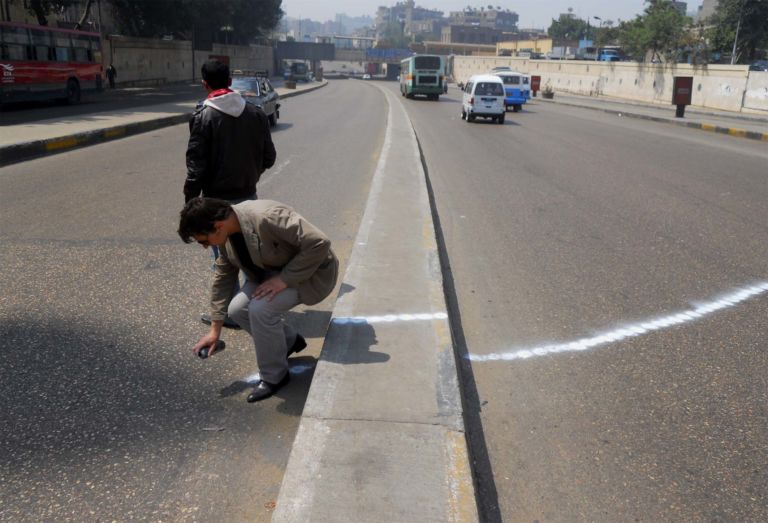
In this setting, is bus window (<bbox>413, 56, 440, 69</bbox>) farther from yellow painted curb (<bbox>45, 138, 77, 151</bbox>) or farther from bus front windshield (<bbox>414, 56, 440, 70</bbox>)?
yellow painted curb (<bbox>45, 138, 77, 151</bbox>)

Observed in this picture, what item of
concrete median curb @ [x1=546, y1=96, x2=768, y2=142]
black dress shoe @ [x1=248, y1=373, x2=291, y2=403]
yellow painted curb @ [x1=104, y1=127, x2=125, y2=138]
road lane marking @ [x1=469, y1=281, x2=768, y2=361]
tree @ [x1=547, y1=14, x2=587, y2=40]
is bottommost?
concrete median curb @ [x1=546, y1=96, x2=768, y2=142]

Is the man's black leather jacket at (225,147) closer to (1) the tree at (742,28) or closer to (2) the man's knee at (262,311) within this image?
(2) the man's knee at (262,311)

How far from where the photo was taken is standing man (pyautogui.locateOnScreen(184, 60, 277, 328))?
4594 millimetres

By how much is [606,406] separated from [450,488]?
4.84ft

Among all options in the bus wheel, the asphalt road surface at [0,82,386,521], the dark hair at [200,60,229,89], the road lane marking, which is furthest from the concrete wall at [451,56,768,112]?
the dark hair at [200,60,229,89]

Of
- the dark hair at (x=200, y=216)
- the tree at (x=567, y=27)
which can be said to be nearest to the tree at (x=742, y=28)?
the dark hair at (x=200, y=216)

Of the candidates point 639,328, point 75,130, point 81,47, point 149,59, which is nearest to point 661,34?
point 149,59

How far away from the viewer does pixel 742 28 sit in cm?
5228

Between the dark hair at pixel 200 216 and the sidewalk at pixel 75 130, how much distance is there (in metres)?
10.7

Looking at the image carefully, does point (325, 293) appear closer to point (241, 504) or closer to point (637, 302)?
point (241, 504)

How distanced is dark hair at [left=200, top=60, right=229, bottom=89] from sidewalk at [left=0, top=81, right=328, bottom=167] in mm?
9518

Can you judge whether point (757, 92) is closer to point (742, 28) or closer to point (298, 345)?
point (742, 28)

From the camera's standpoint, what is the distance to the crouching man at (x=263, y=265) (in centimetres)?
352

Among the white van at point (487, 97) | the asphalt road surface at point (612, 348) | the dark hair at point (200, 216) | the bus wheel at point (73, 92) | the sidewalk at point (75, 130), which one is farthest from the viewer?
the bus wheel at point (73, 92)
